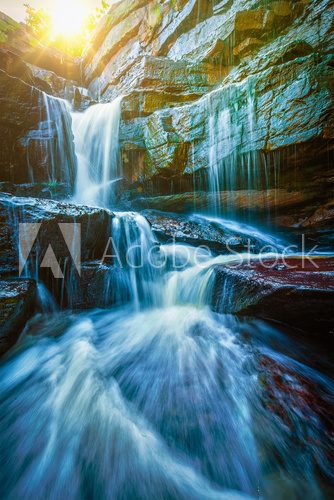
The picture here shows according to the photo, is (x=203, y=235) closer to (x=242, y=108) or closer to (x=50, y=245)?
(x=242, y=108)

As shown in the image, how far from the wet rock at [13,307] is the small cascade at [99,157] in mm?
5479

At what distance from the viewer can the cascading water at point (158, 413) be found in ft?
4.84

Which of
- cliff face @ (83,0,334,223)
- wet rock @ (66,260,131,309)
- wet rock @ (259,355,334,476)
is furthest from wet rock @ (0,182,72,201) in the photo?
wet rock @ (259,355,334,476)

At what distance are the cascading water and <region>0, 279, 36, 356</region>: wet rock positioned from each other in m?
0.19

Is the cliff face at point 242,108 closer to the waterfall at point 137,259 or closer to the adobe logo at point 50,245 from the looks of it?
the waterfall at point 137,259

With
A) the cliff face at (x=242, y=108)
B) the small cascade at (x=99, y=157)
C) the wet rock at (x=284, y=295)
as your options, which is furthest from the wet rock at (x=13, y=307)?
the cliff face at (x=242, y=108)

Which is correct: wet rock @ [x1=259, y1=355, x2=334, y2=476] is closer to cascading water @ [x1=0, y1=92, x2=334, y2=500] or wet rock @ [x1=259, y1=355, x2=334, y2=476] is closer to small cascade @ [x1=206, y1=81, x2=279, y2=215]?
cascading water @ [x1=0, y1=92, x2=334, y2=500]

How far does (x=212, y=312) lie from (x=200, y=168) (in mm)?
5220

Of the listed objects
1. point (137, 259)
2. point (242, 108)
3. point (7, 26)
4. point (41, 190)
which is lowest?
point (137, 259)

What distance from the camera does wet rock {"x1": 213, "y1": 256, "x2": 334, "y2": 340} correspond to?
8.18ft

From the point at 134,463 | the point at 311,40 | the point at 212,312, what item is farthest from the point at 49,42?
the point at 134,463

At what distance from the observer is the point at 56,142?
27.7 feet

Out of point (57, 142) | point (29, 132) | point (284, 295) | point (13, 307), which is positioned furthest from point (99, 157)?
point (284, 295)

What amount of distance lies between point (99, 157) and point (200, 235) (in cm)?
586
